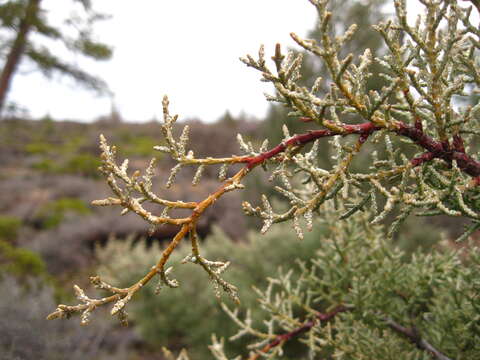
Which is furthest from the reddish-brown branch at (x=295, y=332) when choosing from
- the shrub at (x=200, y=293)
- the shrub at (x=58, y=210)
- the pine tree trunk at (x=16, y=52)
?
the shrub at (x=58, y=210)

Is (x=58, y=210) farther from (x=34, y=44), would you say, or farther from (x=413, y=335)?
(x=413, y=335)

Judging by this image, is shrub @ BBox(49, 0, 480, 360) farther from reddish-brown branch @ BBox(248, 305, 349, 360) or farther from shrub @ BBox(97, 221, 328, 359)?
shrub @ BBox(97, 221, 328, 359)

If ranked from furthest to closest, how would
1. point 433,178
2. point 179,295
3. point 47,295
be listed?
point 179,295
point 47,295
point 433,178

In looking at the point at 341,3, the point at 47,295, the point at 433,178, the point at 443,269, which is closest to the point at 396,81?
the point at 433,178

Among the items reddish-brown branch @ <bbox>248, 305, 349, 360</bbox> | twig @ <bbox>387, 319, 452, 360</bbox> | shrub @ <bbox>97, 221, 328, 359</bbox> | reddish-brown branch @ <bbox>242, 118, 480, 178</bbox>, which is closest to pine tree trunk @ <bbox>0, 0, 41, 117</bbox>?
shrub @ <bbox>97, 221, 328, 359</bbox>

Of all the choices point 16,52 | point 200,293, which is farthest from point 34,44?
point 200,293

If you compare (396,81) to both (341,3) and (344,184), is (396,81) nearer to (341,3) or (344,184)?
(344,184)
